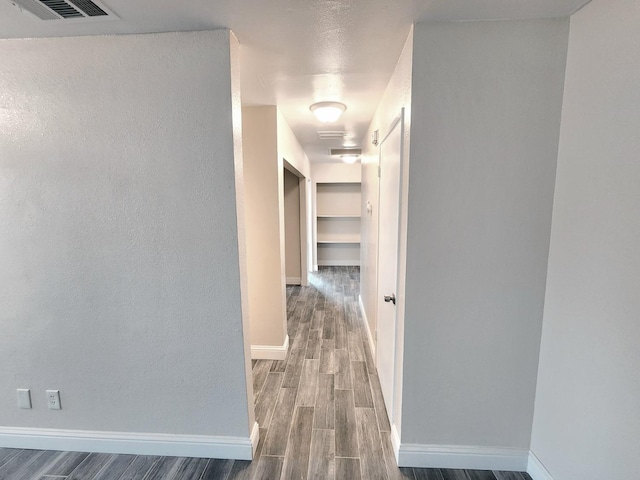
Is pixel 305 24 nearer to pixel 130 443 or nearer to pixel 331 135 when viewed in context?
pixel 331 135

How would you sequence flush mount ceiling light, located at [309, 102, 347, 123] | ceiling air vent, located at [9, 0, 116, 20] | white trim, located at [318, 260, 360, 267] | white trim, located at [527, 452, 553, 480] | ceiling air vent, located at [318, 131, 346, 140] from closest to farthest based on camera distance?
ceiling air vent, located at [9, 0, 116, 20], white trim, located at [527, 452, 553, 480], flush mount ceiling light, located at [309, 102, 347, 123], ceiling air vent, located at [318, 131, 346, 140], white trim, located at [318, 260, 360, 267]

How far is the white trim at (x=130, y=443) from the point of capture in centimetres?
167

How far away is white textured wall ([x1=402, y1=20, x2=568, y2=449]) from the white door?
0.22 metres

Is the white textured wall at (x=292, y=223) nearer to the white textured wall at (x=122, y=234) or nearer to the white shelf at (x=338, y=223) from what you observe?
the white shelf at (x=338, y=223)

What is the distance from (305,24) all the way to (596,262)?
1.62m

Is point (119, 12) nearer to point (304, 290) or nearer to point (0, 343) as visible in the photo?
point (0, 343)

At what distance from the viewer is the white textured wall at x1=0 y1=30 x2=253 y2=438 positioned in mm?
1458

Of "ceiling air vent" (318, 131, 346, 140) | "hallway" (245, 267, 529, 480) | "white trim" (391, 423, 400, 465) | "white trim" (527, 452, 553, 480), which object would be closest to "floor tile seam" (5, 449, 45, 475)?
"hallway" (245, 267, 529, 480)

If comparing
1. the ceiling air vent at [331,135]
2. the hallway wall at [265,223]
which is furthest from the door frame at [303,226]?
the hallway wall at [265,223]

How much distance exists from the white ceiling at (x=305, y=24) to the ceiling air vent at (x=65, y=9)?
0.04 metres

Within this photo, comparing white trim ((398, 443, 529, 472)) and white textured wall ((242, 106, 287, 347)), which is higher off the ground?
white textured wall ((242, 106, 287, 347))

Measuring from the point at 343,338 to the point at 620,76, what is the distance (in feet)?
9.55

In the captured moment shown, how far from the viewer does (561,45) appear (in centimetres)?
131

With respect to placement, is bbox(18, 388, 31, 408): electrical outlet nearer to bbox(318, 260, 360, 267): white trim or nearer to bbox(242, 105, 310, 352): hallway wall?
bbox(242, 105, 310, 352): hallway wall
